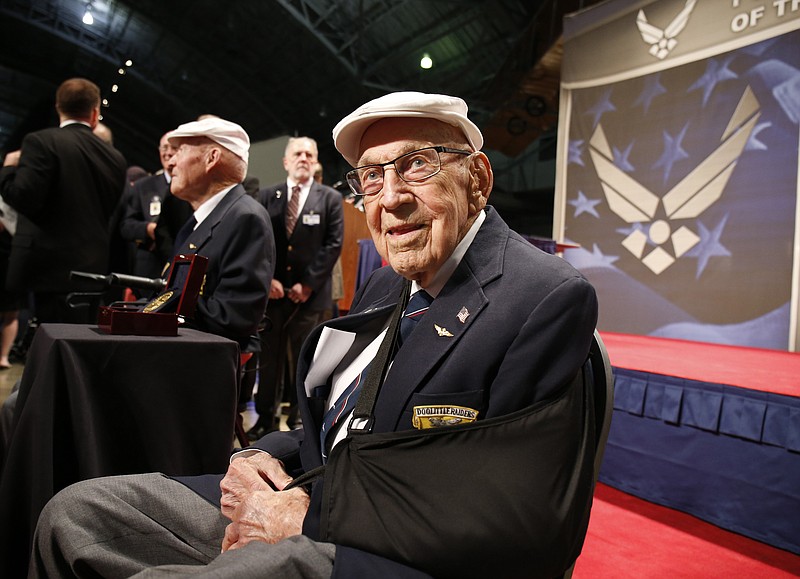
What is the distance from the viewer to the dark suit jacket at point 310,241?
14.4 feet

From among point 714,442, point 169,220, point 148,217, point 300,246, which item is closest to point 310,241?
point 300,246

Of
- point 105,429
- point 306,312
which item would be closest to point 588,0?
point 306,312

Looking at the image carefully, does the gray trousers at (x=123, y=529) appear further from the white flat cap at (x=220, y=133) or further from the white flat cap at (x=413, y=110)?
the white flat cap at (x=220, y=133)

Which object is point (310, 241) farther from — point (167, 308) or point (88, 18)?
point (88, 18)

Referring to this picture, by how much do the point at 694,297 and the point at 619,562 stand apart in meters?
3.63

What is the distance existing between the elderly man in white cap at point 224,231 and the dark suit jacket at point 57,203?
1064 mm

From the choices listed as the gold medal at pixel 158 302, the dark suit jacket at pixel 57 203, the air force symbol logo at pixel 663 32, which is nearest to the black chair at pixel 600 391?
the gold medal at pixel 158 302

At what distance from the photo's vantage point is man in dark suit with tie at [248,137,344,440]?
4332 millimetres

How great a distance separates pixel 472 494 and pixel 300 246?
361 cm

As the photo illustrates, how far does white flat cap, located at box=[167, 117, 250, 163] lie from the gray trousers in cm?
168

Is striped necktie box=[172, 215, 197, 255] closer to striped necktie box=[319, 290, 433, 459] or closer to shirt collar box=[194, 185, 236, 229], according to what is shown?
shirt collar box=[194, 185, 236, 229]

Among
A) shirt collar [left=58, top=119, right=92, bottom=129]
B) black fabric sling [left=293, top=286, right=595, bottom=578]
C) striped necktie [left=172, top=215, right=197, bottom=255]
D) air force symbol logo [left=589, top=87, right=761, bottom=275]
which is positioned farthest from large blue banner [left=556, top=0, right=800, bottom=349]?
shirt collar [left=58, top=119, right=92, bottom=129]

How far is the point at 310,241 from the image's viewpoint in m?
4.40

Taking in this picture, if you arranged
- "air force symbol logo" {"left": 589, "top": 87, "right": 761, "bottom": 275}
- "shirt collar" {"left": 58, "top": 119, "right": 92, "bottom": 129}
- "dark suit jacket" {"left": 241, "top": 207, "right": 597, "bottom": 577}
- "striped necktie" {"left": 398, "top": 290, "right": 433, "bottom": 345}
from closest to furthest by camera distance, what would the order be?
"dark suit jacket" {"left": 241, "top": 207, "right": 597, "bottom": 577}
"striped necktie" {"left": 398, "top": 290, "right": 433, "bottom": 345}
"shirt collar" {"left": 58, "top": 119, "right": 92, "bottom": 129}
"air force symbol logo" {"left": 589, "top": 87, "right": 761, "bottom": 275}
